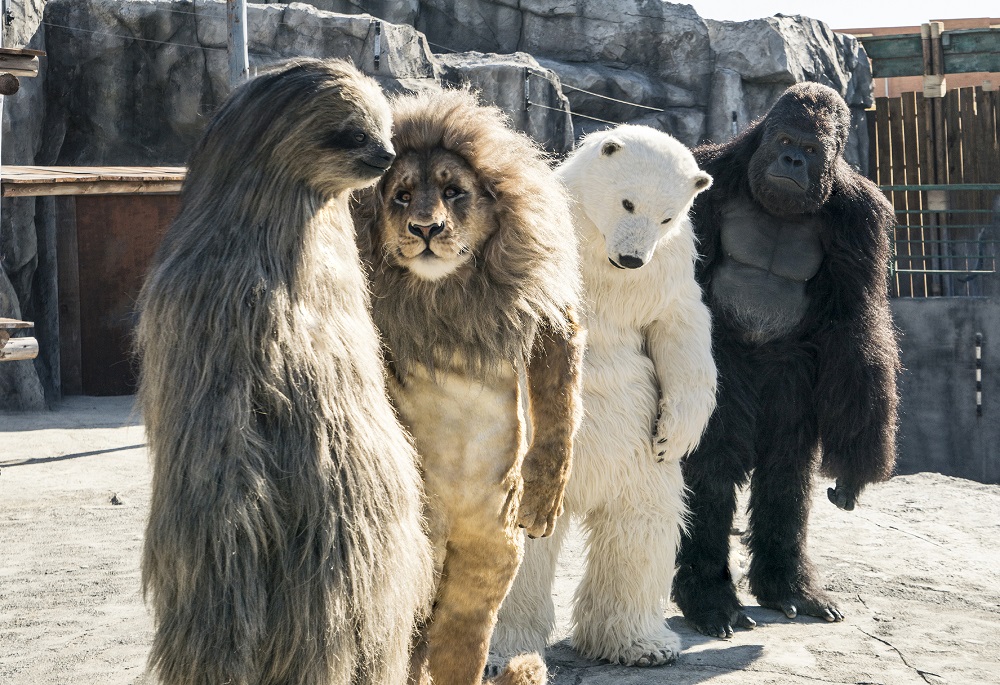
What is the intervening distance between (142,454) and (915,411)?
5.80 meters

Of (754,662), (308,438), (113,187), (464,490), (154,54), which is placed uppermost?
(154,54)

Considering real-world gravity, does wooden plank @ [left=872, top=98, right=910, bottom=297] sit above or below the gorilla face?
above

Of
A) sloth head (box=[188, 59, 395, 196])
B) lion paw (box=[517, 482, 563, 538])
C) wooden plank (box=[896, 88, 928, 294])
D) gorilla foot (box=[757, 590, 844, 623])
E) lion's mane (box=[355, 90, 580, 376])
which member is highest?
wooden plank (box=[896, 88, 928, 294])

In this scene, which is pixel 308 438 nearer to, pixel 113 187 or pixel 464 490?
pixel 464 490

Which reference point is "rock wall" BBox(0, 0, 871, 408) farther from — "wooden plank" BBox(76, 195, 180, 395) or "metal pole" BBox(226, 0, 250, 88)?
"metal pole" BBox(226, 0, 250, 88)

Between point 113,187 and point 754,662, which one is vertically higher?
point 113,187

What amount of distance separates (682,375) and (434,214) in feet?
4.74

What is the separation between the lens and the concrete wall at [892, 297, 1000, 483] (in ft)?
26.8

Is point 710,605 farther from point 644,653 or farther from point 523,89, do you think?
point 523,89

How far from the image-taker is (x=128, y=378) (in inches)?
384

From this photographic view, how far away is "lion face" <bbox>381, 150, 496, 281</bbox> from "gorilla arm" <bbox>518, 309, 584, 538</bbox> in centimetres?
29

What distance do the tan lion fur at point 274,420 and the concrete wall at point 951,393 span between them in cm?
718

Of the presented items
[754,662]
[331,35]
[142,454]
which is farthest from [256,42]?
Result: [754,662]

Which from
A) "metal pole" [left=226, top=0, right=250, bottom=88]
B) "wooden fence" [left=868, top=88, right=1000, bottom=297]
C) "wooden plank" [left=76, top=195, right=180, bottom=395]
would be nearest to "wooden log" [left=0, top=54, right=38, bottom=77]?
"metal pole" [left=226, top=0, right=250, bottom=88]
